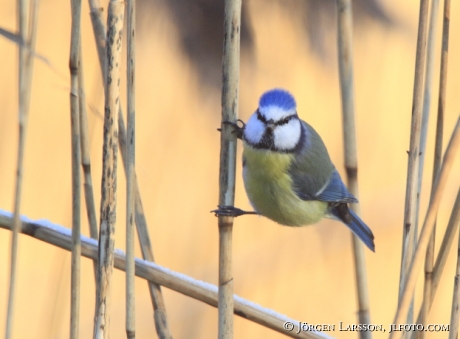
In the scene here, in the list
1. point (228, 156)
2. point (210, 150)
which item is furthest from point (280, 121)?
point (210, 150)

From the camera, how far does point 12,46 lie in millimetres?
1570

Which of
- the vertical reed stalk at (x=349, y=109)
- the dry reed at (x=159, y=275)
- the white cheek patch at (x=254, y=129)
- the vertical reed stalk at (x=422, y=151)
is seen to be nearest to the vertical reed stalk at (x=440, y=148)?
the vertical reed stalk at (x=422, y=151)

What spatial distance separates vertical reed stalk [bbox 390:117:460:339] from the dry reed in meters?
0.32

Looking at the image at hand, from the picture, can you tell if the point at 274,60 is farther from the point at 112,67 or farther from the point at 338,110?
the point at 112,67

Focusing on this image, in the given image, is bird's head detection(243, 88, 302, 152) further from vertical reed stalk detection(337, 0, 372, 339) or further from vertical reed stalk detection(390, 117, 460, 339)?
vertical reed stalk detection(390, 117, 460, 339)

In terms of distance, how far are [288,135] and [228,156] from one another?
42 cm

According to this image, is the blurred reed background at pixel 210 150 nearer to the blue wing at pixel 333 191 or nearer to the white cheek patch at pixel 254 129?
the blue wing at pixel 333 191

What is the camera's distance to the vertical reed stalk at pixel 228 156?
1.02 m

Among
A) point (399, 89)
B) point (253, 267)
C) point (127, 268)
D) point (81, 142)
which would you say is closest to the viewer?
point (127, 268)

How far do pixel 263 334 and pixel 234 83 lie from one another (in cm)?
117

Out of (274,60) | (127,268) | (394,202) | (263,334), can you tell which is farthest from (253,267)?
(127,268)

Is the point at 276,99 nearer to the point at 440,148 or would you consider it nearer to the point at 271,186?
the point at 271,186

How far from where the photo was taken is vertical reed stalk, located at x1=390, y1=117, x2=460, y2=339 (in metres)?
0.89

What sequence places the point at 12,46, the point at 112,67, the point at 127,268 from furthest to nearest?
the point at 12,46 < the point at 127,268 < the point at 112,67
